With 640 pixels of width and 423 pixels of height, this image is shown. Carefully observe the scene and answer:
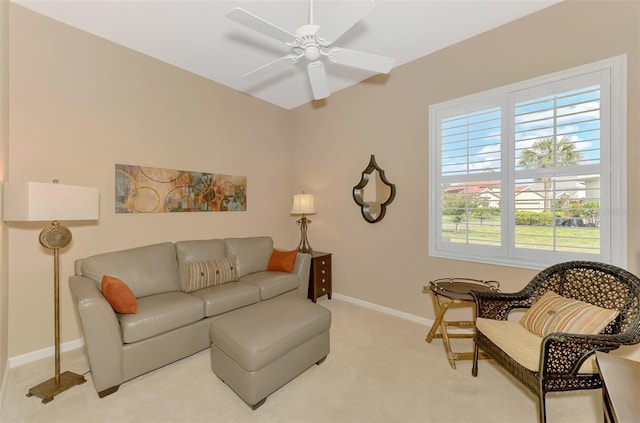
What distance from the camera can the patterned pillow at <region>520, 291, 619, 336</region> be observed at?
1.69 m

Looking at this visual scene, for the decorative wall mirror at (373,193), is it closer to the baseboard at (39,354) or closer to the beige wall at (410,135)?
the beige wall at (410,135)

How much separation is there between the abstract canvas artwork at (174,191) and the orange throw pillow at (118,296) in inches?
43.7

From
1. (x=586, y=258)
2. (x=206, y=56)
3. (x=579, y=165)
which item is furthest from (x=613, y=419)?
(x=206, y=56)

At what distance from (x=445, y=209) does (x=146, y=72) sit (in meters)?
3.74

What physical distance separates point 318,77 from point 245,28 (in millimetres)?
1055

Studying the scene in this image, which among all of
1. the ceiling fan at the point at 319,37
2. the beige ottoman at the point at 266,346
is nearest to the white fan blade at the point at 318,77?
the ceiling fan at the point at 319,37

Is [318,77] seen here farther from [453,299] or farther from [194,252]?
[194,252]

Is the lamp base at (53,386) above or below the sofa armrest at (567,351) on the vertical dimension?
below

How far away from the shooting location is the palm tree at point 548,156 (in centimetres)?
234

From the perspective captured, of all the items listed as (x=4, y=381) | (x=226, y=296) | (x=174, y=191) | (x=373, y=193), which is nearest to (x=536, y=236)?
(x=373, y=193)

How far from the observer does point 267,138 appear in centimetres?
445

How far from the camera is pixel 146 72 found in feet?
10.2

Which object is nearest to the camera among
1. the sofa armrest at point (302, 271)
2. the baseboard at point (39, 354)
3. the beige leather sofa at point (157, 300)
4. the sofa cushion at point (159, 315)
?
the beige leather sofa at point (157, 300)

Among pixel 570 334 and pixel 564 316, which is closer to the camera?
pixel 570 334
